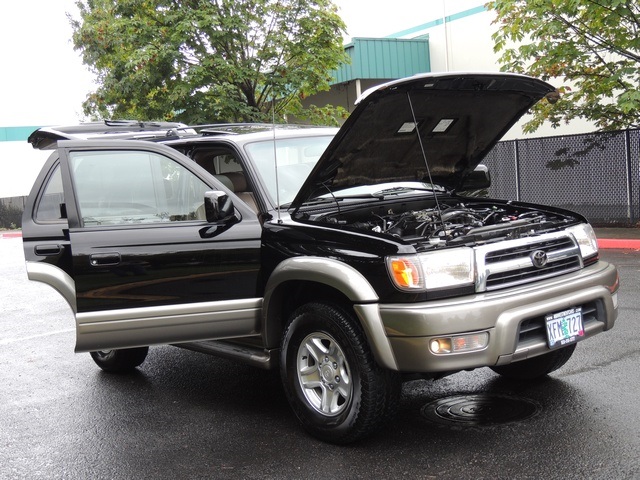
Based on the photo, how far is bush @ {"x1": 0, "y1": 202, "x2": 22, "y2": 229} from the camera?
109ft

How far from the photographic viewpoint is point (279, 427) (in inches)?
176

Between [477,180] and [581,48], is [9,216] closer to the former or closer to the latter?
[581,48]

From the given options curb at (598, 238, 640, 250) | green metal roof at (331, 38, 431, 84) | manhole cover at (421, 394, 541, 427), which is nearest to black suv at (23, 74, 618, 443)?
manhole cover at (421, 394, 541, 427)

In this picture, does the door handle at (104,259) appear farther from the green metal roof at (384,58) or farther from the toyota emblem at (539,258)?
the green metal roof at (384,58)

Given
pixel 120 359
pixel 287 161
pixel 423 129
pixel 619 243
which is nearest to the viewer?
pixel 423 129

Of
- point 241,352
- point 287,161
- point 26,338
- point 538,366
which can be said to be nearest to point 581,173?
point 538,366

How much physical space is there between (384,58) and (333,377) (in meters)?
18.4

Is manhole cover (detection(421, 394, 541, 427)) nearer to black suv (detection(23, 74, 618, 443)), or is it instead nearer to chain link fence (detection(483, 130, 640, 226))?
black suv (detection(23, 74, 618, 443))

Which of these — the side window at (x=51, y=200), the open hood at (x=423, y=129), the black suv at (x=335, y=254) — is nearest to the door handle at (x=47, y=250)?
the black suv at (x=335, y=254)

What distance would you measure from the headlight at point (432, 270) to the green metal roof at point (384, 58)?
17331 millimetres

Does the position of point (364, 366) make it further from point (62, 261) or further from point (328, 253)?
point (62, 261)

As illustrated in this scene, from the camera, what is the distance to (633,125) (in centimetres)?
→ 1510

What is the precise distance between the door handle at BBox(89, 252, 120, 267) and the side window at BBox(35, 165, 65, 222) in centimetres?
80

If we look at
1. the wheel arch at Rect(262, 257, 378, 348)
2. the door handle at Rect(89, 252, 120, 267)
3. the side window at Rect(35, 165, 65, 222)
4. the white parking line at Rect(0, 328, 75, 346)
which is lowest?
the white parking line at Rect(0, 328, 75, 346)
